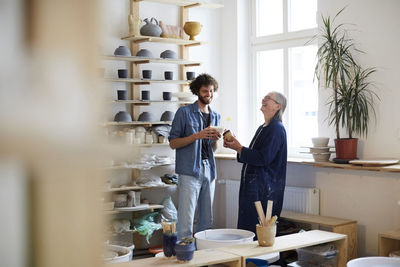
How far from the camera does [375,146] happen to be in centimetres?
470

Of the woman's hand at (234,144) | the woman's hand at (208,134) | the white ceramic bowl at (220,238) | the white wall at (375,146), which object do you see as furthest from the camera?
the white wall at (375,146)

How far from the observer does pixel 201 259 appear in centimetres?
311

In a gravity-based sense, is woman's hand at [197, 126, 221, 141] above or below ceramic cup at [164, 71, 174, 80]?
below

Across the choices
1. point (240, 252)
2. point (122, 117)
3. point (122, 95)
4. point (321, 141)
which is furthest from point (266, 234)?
point (122, 95)

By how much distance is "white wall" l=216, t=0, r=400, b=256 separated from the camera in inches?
180

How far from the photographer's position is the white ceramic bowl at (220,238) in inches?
137

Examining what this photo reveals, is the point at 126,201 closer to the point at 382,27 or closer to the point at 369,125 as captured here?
the point at 369,125

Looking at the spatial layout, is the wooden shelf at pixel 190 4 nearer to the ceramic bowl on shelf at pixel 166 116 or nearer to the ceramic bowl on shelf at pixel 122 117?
the ceramic bowl on shelf at pixel 166 116

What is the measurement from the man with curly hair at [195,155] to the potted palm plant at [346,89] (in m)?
1.09

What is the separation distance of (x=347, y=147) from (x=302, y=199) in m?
0.75

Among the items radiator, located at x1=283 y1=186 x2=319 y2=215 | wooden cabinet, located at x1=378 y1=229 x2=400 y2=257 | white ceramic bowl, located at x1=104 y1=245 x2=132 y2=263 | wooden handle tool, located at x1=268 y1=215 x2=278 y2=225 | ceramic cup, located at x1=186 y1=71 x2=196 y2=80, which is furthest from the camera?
ceramic cup, located at x1=186 y1=71 x2=196 y2=80

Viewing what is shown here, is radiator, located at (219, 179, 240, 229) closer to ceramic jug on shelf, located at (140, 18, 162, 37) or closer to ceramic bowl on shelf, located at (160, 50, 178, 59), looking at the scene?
ceramic bowl on shelf, located at (160, 50, 178, 59)

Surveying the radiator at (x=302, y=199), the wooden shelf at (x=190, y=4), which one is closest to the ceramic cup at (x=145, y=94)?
the wooden shelf at (x=190, y=4)

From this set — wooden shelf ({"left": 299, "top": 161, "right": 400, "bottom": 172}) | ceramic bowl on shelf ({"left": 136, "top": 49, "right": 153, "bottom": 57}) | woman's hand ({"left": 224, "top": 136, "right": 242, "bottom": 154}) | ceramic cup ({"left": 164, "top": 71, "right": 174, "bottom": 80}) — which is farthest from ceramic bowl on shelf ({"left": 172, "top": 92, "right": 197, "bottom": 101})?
wooden shelf ({"left": 299, "top": 161, "right": 400, "bottom": 172})
